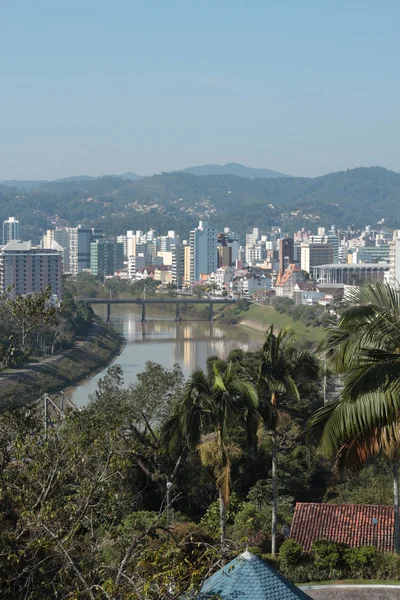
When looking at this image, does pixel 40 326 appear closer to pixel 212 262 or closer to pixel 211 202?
pixel 212 262

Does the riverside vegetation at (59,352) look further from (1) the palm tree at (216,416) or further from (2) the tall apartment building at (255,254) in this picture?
(2) the tall apartment building at (255,254)

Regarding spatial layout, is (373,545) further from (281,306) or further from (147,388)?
(281,306)

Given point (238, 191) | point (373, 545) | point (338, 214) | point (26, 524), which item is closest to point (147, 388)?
point (373, 545)

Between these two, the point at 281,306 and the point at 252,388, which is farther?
the point at 281,306

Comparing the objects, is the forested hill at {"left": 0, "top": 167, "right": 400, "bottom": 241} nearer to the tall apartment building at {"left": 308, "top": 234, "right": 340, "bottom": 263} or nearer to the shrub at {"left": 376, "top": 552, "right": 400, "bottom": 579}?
the tall apartment building at {"left": 308, "top": 234, "right": 340, "bottom": 263}

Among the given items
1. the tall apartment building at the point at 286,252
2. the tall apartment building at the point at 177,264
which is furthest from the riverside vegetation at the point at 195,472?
the tall apartment building at the point at 177,264

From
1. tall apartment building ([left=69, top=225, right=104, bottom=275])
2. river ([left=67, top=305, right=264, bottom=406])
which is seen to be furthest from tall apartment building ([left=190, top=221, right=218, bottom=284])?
river ([left=67, top=305, right=264, bottom=406])
